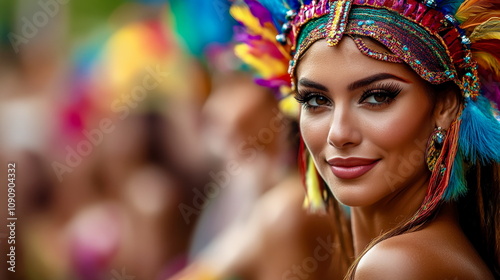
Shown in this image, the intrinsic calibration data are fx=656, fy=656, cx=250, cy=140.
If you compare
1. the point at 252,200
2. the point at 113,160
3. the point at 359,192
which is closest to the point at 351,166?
the point at 359,192

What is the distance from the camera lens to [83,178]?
4.30 metres

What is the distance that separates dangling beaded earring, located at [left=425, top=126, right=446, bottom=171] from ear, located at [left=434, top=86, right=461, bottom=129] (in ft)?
0.08

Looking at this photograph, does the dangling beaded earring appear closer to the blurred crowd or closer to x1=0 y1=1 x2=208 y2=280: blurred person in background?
the blurred crowd

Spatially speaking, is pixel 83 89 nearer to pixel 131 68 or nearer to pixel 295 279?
pixel 131 68

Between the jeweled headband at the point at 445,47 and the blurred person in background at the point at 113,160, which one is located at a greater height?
the jeweled headband at the point at 445,47

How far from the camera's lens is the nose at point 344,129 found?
6.15ft

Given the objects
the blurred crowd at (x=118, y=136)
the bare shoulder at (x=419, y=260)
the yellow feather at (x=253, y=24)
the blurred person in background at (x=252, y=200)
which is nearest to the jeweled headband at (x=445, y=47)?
the bare shoulder at (x=419, y=260)

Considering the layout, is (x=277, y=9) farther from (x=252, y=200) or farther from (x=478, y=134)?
(x=252, y=200)

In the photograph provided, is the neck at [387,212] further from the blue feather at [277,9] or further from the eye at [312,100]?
the blue feather at [277,9]

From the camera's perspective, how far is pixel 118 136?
4.22 meters

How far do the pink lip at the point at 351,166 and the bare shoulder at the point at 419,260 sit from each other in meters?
0.24

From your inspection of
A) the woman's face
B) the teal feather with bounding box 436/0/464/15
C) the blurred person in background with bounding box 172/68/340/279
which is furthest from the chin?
the blurred person in background with bounding box 172/68/340/279

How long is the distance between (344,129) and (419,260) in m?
0.42

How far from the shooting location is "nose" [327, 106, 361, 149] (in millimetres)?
1875
